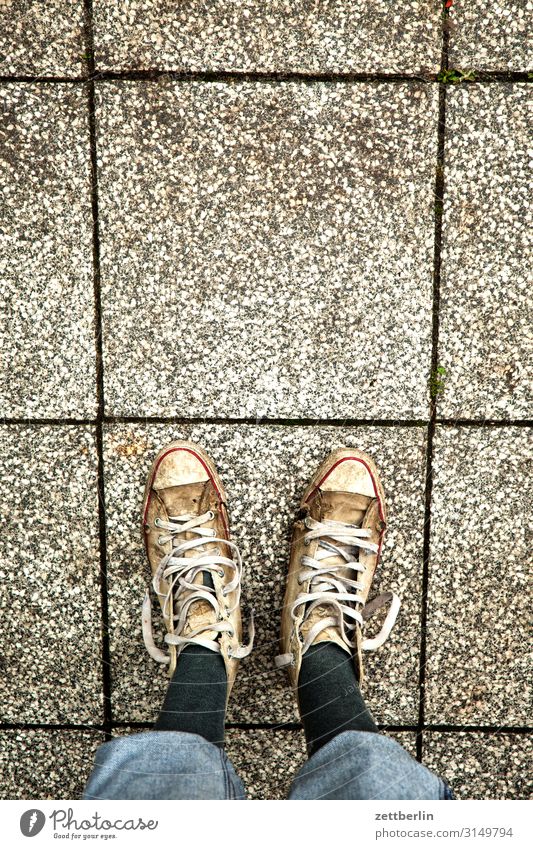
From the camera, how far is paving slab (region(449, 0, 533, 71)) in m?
1.71

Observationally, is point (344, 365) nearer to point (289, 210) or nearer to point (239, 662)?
point (289, 210)

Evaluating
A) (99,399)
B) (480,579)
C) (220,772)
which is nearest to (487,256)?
(480,579)

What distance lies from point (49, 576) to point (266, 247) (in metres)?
1.16

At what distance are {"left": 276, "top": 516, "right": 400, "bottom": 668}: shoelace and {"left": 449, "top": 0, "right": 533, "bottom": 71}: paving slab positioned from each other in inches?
53.4

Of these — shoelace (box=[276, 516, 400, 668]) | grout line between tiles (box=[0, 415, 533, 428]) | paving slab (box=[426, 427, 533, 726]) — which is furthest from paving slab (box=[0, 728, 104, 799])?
paving slab (box=[426, 427, 533, 726])

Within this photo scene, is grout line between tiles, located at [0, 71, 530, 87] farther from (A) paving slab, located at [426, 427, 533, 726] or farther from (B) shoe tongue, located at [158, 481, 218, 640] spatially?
(B) shoe tongue, located at [158, 481, 218, 640]

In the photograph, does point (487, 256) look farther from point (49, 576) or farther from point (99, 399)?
point (49, 576)

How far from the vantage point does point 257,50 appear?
5.60ft

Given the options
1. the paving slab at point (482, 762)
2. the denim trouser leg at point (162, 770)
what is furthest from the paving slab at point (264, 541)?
the denim trouser leg at point (162, 770)

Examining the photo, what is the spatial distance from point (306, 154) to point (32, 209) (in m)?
0.79

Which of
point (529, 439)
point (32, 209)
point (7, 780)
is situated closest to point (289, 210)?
point (32, 209)

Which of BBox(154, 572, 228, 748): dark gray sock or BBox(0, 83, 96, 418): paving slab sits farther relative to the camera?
BBox(0, 83, 96, 418): paving slab

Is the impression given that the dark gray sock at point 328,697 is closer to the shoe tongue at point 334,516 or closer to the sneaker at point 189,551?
the shoe tongue at point 334,516

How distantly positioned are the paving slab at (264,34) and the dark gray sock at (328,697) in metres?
1.64
